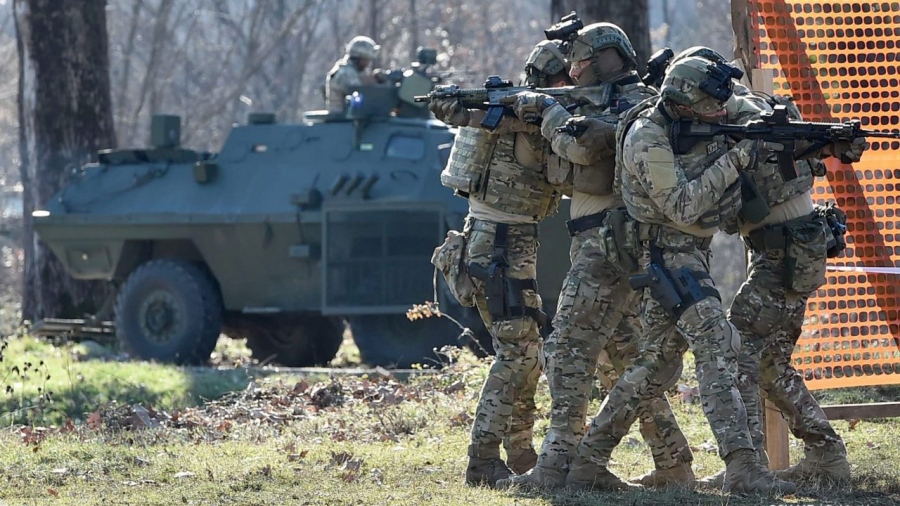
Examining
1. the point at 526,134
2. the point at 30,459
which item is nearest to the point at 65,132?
the point at 30,459

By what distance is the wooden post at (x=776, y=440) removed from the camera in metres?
7.19

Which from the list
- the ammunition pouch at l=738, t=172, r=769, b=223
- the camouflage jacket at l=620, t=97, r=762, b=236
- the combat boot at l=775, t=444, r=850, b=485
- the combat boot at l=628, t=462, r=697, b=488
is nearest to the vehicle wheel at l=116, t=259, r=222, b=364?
the combat boot at l=628, t=462, r=697, b=488

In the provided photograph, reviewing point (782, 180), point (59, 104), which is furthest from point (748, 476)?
point (59, 104)

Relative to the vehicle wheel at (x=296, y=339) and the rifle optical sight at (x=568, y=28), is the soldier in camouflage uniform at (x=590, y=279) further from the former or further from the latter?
the vehicle wheel at (x=296, y=339)

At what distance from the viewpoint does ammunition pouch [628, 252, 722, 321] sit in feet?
20.5

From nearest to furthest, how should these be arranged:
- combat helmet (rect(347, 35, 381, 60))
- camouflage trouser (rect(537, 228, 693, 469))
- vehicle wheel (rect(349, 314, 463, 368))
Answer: camouflage trouser (rect(537, 228, 693, 469)) → vehicle wheel (rect(349, 314, 463, 368)) → combat helmet (rect(347, 35, 381, 60))

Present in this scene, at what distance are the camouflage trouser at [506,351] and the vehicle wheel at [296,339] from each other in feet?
27.7

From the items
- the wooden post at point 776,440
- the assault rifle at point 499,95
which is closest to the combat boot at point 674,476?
the wooden post at point 776,440

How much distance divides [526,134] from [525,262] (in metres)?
0.59

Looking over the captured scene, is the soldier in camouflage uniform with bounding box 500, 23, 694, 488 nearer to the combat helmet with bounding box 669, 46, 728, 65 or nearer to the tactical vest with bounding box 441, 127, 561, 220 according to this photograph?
the tactical vest with bounding box 441, 127, 561, 220

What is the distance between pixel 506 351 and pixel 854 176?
194 centimetres

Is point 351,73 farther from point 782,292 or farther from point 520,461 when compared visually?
point 782,292

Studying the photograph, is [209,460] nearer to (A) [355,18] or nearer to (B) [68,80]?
(B) [68,80]

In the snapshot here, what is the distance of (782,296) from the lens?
6.76 meters
